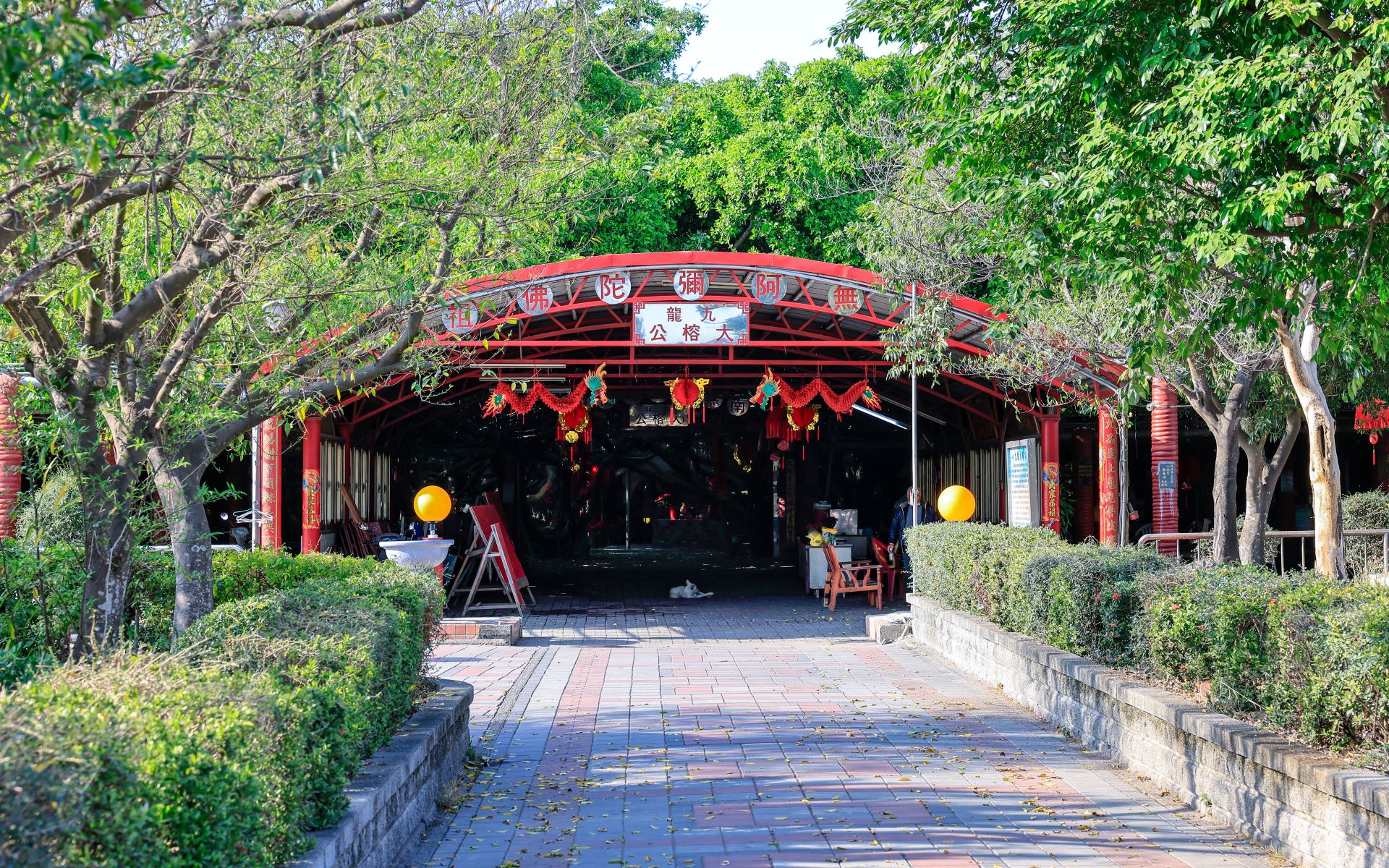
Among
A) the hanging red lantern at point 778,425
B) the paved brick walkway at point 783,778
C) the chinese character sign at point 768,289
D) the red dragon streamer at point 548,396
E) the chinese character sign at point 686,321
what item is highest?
the chinese character sign at point 768,289

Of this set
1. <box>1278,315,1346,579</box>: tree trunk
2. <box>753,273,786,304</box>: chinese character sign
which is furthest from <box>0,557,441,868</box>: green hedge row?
<box>753,273,786,304</box>: chinese character sign

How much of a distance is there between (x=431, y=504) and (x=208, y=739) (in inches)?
453

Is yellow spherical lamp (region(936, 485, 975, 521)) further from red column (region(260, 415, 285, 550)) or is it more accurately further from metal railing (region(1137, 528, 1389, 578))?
red column (region(260, 415, 285, 550))

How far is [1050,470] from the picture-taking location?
665 inches

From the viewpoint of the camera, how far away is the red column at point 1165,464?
580 inches

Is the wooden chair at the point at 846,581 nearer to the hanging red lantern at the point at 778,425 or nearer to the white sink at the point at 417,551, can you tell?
the hanging red lantern at the point at 778,425

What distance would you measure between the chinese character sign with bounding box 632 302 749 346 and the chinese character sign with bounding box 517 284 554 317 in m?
1.23

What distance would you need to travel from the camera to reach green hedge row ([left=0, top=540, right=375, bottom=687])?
6.64 metres

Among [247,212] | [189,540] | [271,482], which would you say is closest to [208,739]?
[247,212]

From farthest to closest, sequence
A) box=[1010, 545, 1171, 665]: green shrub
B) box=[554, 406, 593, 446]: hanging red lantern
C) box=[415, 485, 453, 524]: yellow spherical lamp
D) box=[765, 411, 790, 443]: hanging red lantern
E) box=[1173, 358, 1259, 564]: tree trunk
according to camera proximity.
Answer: box=[765, 411, 790, 443]: hanging red lantern
box=[554, 406, 593, 446]: hanging red lantern
box=[415, 485, 453, 524]: yellow spherical lamp
box=[1173, 358, 1259, 564]: tree trunk
box=[1010, 545, 1171, 665]: green shrub

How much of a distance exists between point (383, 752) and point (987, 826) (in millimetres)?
2918

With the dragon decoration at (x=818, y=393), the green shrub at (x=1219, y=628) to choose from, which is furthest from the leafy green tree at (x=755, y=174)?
the green shrub at (x=1219, y=628)

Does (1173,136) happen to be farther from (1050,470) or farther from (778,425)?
(778,425)

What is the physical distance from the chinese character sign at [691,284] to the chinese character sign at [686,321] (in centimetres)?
29
